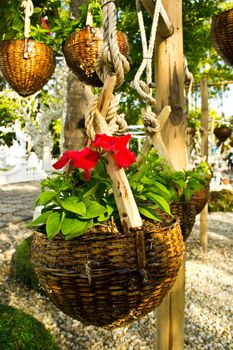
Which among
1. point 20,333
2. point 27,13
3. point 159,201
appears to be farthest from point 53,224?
point 27,13

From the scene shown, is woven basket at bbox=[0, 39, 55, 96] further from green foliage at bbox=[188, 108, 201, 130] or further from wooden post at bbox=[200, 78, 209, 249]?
green foliage at bbox=[188, 108, 201, 130]

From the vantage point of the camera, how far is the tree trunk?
11.8ft

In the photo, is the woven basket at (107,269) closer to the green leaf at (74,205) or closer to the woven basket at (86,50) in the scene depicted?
the green leaf at (74,205)

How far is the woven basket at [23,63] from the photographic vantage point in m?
2.31

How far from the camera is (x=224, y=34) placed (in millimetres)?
2227

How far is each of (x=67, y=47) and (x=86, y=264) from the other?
1.83 metres

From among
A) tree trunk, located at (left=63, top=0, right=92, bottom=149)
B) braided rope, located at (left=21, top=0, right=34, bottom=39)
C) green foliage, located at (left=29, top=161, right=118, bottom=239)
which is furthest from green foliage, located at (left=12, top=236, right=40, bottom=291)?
green foliage, located at (left=29, top=161, right=118, bottom=239)

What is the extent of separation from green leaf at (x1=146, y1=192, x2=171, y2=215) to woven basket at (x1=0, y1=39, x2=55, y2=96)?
5.33 ft

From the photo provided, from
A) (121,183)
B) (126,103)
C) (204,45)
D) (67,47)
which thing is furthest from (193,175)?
(126,103)

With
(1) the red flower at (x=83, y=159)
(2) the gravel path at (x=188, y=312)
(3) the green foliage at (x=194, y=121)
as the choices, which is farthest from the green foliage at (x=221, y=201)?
(1) the red flower at (x=83, y=159)

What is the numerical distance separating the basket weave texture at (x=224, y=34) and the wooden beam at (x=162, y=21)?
0.60 metres

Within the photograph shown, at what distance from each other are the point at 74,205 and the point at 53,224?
0.06 m

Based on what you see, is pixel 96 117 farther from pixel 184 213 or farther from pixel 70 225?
pixel 184 213

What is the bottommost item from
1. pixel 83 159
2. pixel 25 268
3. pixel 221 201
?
pixel 221 201
